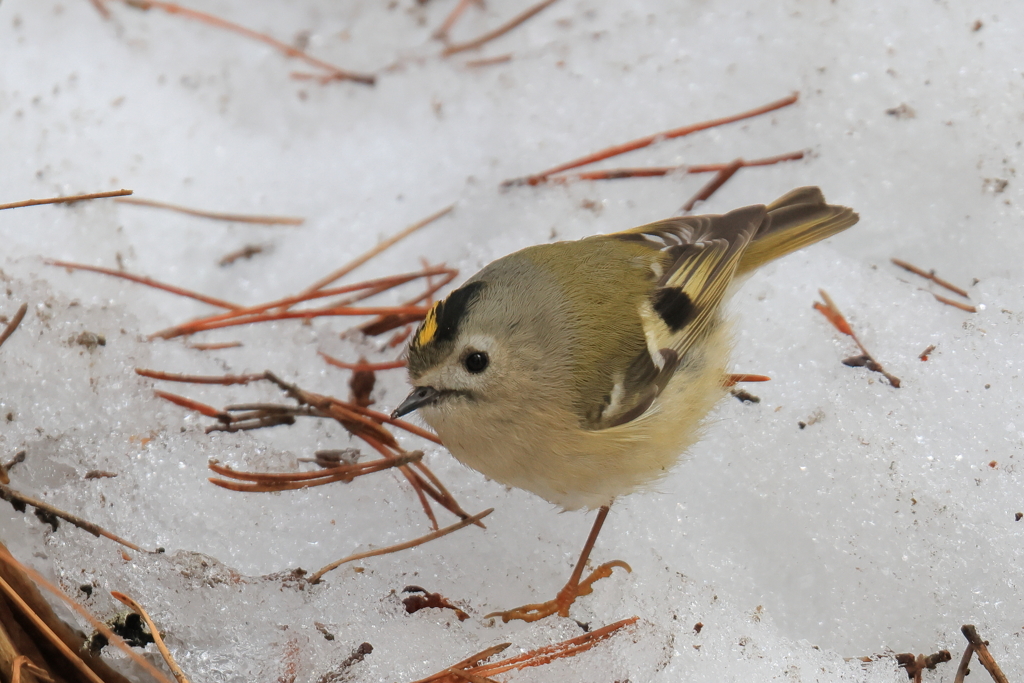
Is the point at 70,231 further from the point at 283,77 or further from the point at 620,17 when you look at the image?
the point at 620,17

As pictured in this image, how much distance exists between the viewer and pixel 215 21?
3.19 meters

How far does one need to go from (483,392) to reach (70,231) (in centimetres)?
142

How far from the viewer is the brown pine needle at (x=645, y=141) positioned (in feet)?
8.82

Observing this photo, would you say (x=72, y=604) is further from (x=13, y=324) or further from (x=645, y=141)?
(x=645, y=141)

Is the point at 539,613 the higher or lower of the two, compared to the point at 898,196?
lower

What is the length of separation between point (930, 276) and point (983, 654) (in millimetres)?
1068

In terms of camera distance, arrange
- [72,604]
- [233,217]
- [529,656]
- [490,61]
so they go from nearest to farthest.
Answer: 1. [72,604]
2. [529,656]
3. [233,217]
4. [490,61]

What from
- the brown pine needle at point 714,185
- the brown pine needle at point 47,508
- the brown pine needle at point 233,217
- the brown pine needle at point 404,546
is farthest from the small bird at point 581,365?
the brown pine needle at point 233,217

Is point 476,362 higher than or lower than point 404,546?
higher

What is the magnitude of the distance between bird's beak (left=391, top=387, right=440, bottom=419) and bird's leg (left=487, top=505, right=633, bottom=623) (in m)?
0.49

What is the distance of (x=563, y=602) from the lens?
1.91 metres

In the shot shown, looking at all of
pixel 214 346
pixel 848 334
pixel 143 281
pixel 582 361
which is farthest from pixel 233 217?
pixel 848 334

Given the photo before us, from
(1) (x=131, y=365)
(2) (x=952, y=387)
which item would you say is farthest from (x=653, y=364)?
(1) (x=131, y=365)

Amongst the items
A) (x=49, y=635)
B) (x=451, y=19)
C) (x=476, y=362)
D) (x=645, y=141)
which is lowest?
(x=49, y=635)
